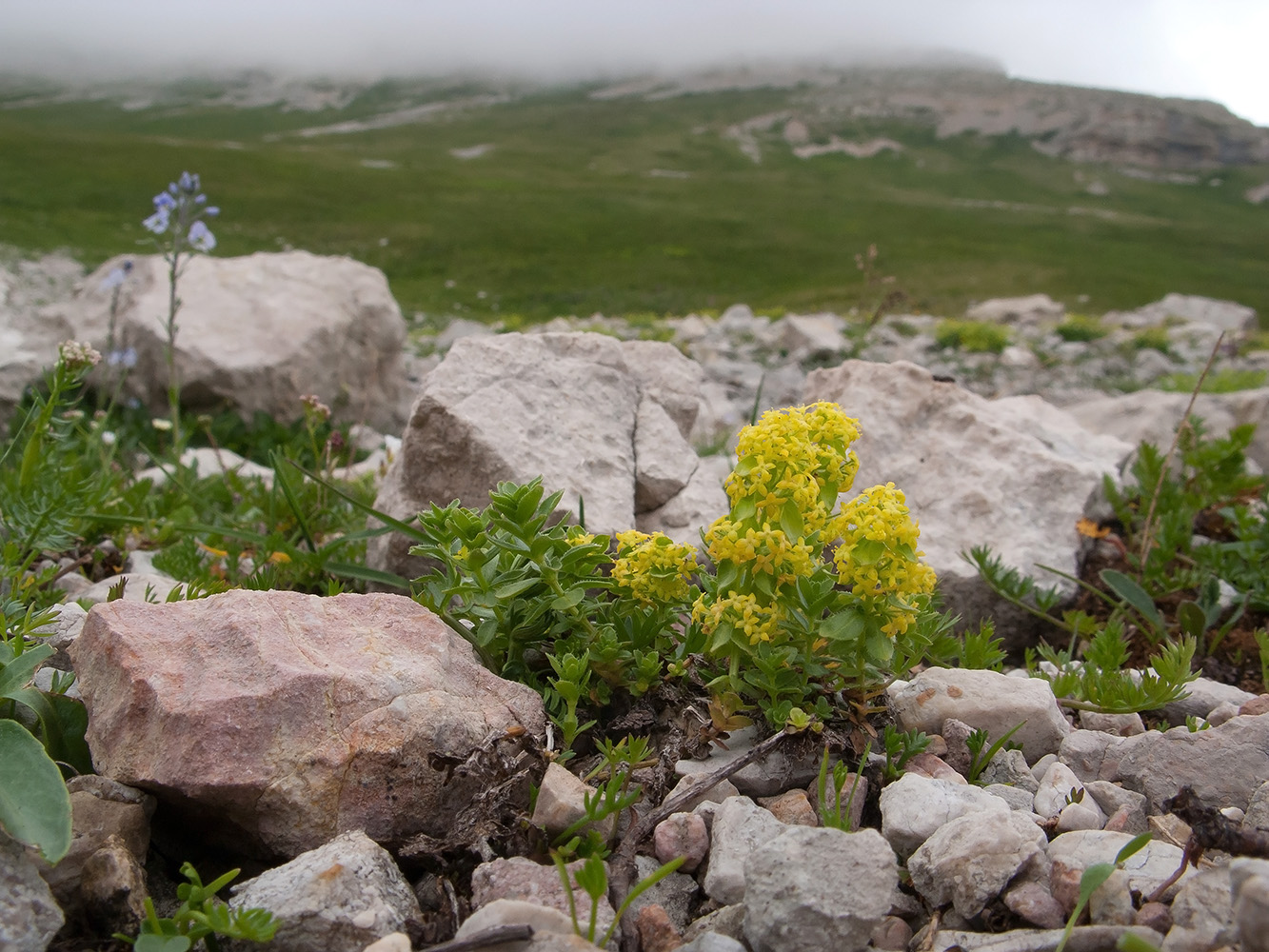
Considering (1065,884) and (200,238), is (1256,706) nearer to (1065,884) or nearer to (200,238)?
(1065,884)

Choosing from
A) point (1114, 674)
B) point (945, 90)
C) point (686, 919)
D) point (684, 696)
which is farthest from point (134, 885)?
point (945, 90)

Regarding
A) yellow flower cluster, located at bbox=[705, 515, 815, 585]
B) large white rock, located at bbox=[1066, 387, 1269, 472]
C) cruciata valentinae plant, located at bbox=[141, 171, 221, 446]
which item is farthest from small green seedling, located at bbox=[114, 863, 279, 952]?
large white rock, located at bbox=[1066, 387, 1269, 472]

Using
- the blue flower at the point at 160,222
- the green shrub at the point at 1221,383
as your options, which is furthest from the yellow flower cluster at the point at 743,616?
the green shrub at the point at 1221,383

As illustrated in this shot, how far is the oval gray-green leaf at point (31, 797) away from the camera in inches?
76.0

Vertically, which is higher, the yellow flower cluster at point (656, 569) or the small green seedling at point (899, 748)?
the yellow flower cluster at point (656, 569)

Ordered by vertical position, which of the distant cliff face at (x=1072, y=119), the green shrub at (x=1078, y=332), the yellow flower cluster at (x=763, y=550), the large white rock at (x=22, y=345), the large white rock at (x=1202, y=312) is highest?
the distant cliff face at (x=1072, y=119)

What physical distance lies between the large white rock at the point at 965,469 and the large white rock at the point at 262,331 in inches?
187

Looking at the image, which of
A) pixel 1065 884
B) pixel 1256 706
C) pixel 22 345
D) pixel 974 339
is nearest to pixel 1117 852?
pixel 1065 884

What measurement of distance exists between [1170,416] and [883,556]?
574 cm

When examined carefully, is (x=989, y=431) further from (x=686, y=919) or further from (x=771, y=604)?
(x=686, y=919)

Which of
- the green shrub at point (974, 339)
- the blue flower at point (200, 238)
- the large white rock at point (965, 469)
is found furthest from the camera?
the green shrub at point (974, 339)

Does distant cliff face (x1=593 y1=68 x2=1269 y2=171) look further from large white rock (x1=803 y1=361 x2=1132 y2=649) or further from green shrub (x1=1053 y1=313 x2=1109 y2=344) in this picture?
large white rock (x1=803 y1=361 x2=1132 y2=649)

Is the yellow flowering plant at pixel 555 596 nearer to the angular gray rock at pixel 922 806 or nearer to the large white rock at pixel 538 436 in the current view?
the angular gray rock at pixel 922 806

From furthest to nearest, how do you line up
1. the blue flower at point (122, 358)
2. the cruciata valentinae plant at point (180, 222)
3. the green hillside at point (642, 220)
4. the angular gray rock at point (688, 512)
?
the green hillside at point (642, 220), the blue flower at point (122, 358), the cruciata valentinae plant at point (180, 222), the angular gray rock at point (688, 512)
